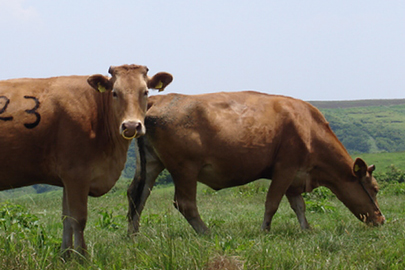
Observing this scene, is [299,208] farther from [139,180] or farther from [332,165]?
[139,180]

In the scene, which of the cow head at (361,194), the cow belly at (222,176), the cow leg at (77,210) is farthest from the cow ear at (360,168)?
the cow leg at (77,210)

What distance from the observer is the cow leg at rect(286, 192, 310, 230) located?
859 cm

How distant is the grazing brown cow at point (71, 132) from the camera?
18.1 feet

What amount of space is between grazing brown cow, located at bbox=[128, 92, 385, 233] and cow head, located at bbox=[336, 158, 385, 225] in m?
0.02

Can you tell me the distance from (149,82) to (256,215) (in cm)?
489

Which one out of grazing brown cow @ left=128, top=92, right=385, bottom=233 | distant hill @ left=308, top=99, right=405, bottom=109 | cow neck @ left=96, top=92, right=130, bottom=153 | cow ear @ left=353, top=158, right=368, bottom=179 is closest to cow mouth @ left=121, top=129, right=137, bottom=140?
cow neck @ left=96, top=92, right=130, bottom=153

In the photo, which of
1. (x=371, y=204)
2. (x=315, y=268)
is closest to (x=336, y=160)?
(x=371, y=204)

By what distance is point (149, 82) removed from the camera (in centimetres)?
621

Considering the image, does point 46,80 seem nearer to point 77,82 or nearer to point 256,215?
point 77,82

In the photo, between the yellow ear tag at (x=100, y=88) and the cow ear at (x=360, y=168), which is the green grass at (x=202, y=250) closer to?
the cow ear at (x=360, y=168)

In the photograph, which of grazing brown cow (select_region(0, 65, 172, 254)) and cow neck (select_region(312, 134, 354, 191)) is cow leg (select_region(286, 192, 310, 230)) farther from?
grazing brown cow (select_region(0, 65, 172, 254))

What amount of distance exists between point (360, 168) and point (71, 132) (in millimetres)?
5314

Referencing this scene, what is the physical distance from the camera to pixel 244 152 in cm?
779

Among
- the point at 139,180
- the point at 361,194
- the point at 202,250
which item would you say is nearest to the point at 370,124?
the point at 361,194
